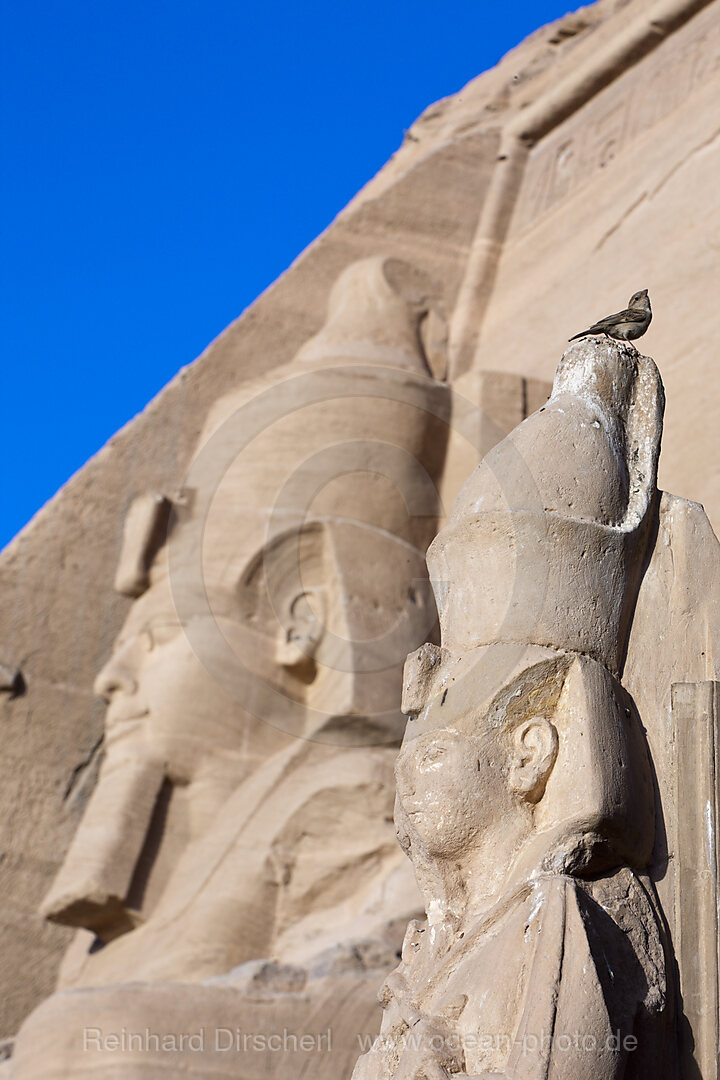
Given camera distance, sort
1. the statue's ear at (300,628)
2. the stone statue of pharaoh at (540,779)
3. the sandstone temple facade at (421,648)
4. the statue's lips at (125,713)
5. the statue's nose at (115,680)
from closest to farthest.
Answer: the stone statue of pharaoh at (540,779)
the sandstone temple facade at (421,648)
the statue's ear at (300,628)
the statue's lips at (125,713)
the statue's nose at (115,680)

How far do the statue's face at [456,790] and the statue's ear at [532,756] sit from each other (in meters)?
0.02

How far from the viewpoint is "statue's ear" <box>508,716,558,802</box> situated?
2330mm

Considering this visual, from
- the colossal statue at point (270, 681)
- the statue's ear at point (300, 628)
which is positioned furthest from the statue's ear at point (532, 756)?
the statue's ear at point (300, 628)

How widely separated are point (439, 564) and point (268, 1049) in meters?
1.84

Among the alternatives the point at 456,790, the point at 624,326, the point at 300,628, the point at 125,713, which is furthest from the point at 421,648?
the point at 125,713

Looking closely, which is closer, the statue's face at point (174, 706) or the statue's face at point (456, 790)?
the statue's face at point (456, 790)

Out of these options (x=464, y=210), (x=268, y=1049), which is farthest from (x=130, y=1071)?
(x=464, y=210)

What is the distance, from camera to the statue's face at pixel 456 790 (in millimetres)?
2357

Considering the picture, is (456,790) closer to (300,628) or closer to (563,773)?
(563,773)

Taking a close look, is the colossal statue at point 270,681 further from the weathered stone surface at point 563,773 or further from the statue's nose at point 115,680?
the weathered stone surface at point 563,773

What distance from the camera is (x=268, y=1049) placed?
12.7ft

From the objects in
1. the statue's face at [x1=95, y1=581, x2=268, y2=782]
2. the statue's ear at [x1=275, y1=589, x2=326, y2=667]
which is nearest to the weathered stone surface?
the statue's ear at [x1=275, y1=589, x2=326, y2=667]

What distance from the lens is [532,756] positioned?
2352 millimetres

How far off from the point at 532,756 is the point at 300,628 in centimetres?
Result: 301
